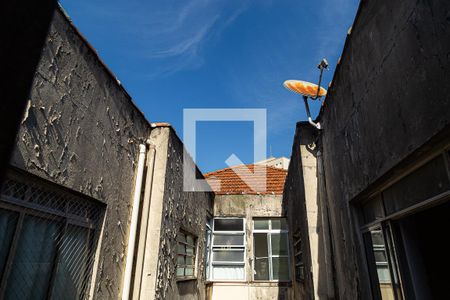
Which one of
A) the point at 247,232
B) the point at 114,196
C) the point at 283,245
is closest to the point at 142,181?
the point at 114,196

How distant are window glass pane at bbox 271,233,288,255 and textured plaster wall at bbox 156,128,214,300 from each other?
2395mm

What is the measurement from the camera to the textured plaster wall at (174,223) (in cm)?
388

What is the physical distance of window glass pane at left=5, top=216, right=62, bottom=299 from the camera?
1.94 meters

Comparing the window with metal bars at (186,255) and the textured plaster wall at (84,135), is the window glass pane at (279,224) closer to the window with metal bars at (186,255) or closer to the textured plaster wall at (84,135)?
the window with metal bars at (186,255)

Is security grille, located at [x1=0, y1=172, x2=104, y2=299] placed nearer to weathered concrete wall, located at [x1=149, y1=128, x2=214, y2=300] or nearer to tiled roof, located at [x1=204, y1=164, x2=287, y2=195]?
weathered concrete wall, located at [x1=149, y1=128, x2=214, y2=300]

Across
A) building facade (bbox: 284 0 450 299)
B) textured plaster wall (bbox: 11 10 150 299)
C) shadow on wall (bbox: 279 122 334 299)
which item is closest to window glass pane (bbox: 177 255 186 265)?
textured plaster wall (bbox: 11 10 150 299)

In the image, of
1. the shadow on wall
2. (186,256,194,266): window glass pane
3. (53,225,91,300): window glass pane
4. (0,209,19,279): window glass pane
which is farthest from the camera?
(186,256,194,266): window glass pane

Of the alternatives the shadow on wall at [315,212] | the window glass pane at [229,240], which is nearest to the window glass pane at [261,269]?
the window glass pane at [229,240]

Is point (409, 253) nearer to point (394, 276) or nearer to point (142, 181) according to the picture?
point (394, 276)

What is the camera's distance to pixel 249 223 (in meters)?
7.99

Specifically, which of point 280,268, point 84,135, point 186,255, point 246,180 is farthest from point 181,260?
point 246,180

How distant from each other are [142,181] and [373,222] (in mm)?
2642

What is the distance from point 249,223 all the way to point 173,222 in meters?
3.96

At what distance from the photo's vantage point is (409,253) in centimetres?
203
